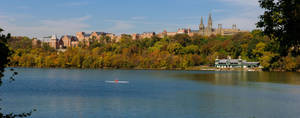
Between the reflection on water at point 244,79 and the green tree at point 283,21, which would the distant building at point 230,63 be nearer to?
the reflection on water at point 244,79

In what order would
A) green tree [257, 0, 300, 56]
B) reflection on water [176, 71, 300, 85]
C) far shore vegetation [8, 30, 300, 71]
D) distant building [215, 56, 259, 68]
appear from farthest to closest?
far shore vegetation [8, 30, 300, 71] → distant building [215, 56, 259, 68] → reflection on water [176, 71, 300, 85] → green tree [257, 0, 300, 56]

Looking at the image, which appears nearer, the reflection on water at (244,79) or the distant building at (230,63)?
the reflection on water at (244,79)

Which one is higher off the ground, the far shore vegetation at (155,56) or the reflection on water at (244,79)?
the far shore vegetation at (155,56)

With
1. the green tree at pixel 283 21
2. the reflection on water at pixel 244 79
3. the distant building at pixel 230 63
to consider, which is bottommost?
the reflection on water at pixel 244 79

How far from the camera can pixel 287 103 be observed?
31781mm

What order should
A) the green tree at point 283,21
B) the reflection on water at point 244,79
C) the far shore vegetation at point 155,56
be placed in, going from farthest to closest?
the far shore vegetation at point 155,56 < the reflection on water at point 244,79 < the green tree at point 283,21

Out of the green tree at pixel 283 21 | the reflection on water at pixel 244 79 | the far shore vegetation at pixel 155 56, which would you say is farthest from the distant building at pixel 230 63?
the green tree at pixel 283 21

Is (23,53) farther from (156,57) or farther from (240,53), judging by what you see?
(240,53)

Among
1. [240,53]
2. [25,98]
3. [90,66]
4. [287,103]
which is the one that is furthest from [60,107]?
[240,53]

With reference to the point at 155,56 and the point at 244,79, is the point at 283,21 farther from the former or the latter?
the point at 155,56

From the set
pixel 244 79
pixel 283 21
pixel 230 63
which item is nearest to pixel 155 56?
pixel 230 63

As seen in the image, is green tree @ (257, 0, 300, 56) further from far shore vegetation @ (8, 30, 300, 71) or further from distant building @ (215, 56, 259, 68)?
distant building @ (215, 56, 259, 68)

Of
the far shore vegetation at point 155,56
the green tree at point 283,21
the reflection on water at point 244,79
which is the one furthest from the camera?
the far shore vegetation at point 155,56

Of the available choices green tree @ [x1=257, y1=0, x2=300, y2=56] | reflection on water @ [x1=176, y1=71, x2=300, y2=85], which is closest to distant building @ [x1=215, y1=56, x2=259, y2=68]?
reflection on water @ [x1=176, y1=71, x2=300, y2=85]
